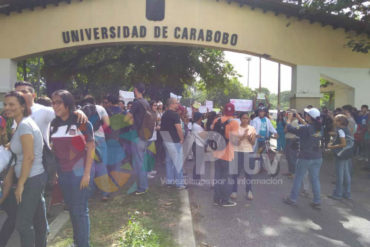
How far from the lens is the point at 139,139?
20.0ft

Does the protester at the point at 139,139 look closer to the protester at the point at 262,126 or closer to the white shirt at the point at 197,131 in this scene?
the white shirt at the point at 197,131

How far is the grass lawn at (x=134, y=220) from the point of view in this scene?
398cm

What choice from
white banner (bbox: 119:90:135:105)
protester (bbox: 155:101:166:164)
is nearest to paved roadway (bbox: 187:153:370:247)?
protester (bbox: 155:101:166:164)

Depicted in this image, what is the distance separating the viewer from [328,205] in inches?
237

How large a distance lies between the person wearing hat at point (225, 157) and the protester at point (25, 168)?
3236 millimetres

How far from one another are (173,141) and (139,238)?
9.31 ft

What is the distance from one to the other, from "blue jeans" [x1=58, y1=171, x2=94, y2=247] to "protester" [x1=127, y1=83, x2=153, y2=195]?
2.61 metres

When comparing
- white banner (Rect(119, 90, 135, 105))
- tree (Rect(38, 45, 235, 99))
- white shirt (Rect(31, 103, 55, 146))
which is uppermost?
tree (Rect(38, 45, 235, 99))

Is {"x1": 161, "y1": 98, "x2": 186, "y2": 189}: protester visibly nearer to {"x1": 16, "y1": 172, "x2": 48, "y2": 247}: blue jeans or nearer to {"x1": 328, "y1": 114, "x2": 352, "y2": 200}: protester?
{"x1": 328, "y1": 114, "x2": 352, "y2": 200}: protester

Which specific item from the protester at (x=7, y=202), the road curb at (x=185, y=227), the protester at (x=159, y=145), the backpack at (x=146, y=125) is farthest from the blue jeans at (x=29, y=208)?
the protester at (x=159, y=145)

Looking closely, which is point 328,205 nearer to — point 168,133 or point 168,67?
point 168,133

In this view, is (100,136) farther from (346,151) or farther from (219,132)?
(346,151)

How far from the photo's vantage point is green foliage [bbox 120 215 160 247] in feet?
12.5

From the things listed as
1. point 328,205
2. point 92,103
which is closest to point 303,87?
point 328,205
